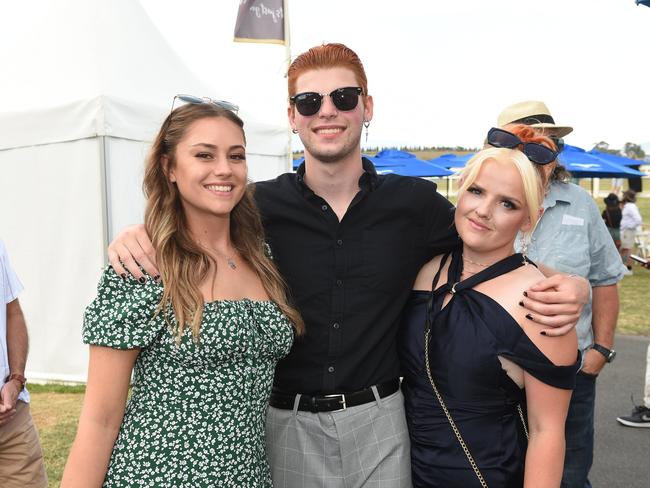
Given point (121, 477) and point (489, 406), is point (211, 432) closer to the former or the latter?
point (121, 477)

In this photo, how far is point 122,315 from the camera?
1.85 m

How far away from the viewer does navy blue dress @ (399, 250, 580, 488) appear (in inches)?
81.0

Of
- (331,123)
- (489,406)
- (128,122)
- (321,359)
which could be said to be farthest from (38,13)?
(489,406)

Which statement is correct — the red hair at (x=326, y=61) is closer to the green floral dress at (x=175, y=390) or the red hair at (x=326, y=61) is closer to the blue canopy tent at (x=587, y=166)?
the green floral dress at (x=175, y=390)

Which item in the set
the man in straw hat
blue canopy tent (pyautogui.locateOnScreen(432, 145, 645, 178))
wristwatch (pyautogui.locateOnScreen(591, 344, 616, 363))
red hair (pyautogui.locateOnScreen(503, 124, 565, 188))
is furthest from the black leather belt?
blue canopy tent (pyautogui.locateOnScreen(432, 145, 645, 178))

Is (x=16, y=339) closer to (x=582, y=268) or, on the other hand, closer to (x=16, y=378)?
(x=16, y=378)

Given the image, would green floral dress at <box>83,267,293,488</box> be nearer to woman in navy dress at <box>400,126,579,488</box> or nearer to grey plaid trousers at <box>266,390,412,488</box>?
grey plaid trousers at <box>266,390,412,488</box>

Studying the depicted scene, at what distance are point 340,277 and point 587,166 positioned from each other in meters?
13.4

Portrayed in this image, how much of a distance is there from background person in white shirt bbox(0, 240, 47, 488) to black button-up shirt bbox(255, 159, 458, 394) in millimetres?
1691

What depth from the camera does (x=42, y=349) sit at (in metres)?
6.81

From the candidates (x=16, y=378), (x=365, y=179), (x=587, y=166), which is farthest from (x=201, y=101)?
(x=587, y=166)

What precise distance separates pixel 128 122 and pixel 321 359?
479cm

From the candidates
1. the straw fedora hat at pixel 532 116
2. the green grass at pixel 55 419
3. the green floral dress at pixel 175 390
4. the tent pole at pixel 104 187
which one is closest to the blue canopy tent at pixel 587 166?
the tent pole at pixel 104 187

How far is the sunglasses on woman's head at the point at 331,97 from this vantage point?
257 centimetres
